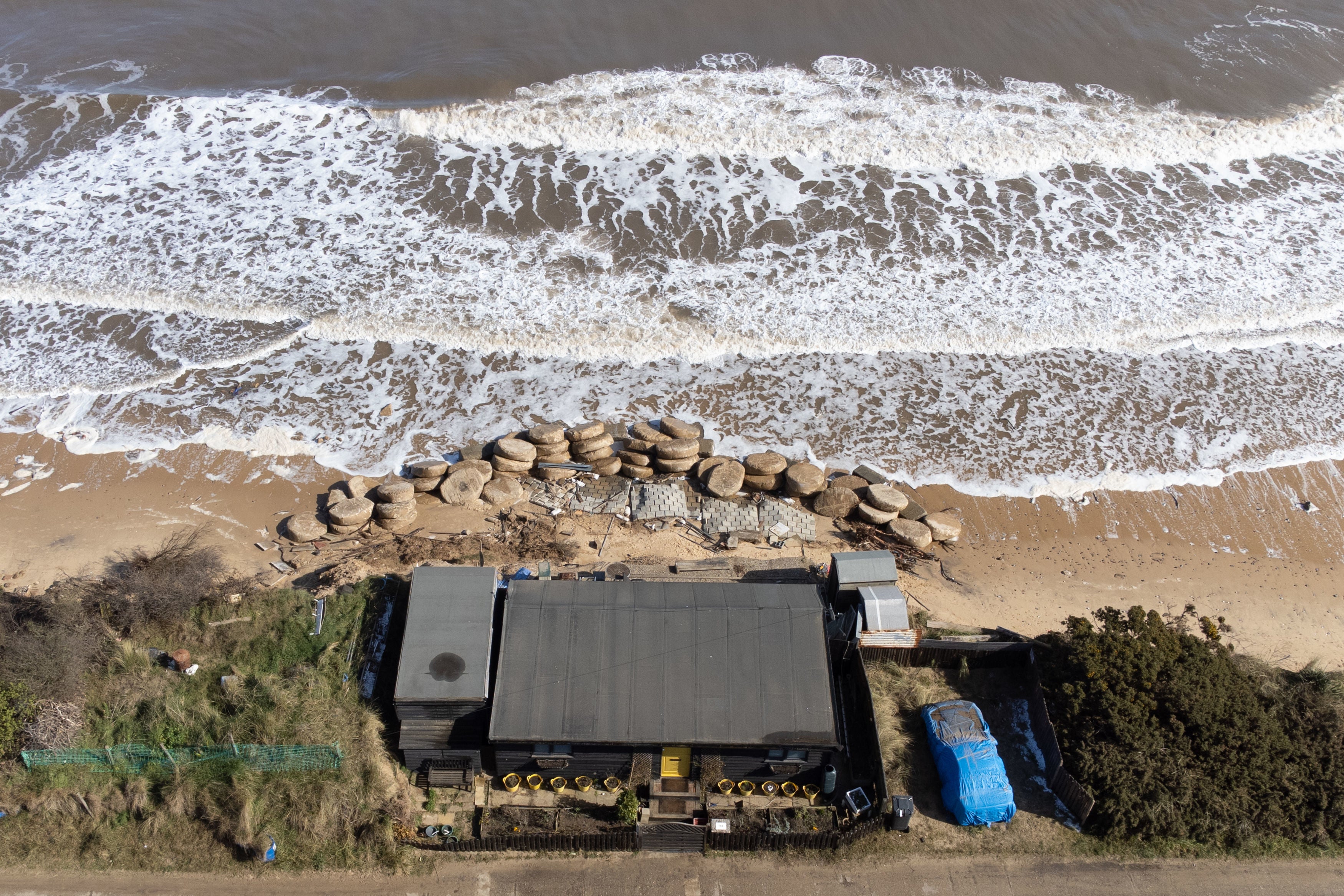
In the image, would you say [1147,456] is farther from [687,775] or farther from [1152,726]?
[687,775]

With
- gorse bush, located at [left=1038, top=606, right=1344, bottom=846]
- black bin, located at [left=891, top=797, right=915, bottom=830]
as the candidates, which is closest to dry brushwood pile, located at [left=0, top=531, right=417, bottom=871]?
black bin, located at [left=891, top=797, right=915, bottom=830]

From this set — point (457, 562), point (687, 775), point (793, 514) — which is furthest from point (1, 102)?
point (687, 775)

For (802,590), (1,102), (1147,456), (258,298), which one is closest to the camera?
(802,590)

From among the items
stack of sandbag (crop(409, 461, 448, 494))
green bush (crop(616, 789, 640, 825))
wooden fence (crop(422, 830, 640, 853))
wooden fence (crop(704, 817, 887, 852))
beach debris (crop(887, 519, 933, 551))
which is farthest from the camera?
stack of sandbag (crop(409, 461, 448, 494))

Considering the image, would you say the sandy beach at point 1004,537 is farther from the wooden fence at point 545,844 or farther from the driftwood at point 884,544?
the wooden fence at point 545,844

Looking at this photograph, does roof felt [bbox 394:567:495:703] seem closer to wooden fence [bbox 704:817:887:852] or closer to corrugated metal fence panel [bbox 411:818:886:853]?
corrugated metal fence panel [bbox 411:818:886:853]

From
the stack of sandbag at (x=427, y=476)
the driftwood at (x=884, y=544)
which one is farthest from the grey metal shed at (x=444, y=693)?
the driftwood at (x=884, y=544)

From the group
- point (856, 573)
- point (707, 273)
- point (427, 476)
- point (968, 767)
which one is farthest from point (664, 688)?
point (707, 273)
